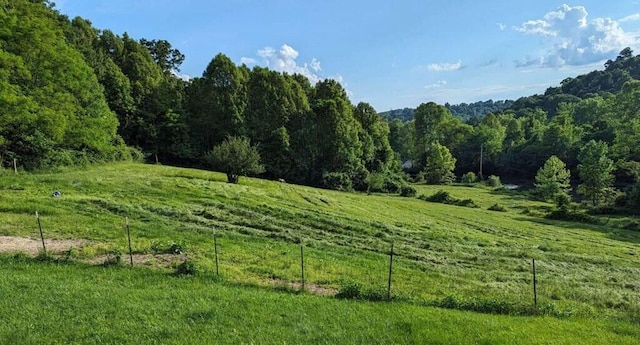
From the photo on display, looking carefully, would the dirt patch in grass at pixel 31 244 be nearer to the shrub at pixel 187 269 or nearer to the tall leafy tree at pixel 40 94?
the shrub at pixel 187 269

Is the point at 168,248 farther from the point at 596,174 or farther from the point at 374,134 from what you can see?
the point at 596,174

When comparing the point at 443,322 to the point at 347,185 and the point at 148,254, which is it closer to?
the point at 148,254

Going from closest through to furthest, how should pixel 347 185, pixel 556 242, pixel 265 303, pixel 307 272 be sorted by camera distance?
pixel 265 303 → pixel 307 272 → pixel 556 242 → pixel 347 185

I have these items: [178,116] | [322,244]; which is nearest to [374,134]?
[178,116]

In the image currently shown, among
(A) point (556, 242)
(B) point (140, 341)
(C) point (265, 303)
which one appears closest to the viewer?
(B) point (140, 341)

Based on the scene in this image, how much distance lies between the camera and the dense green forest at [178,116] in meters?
37.0

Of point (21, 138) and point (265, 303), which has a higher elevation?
point (21, 138)

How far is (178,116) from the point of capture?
219ft

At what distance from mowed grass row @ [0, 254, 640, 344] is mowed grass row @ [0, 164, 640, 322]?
1.90 meters

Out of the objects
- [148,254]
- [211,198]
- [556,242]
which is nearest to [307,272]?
[148,254]

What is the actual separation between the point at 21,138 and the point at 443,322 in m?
41.3

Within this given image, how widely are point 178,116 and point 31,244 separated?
2051 inches

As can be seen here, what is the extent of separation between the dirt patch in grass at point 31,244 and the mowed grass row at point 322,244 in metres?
0.74

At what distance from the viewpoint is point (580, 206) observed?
64.1 m
